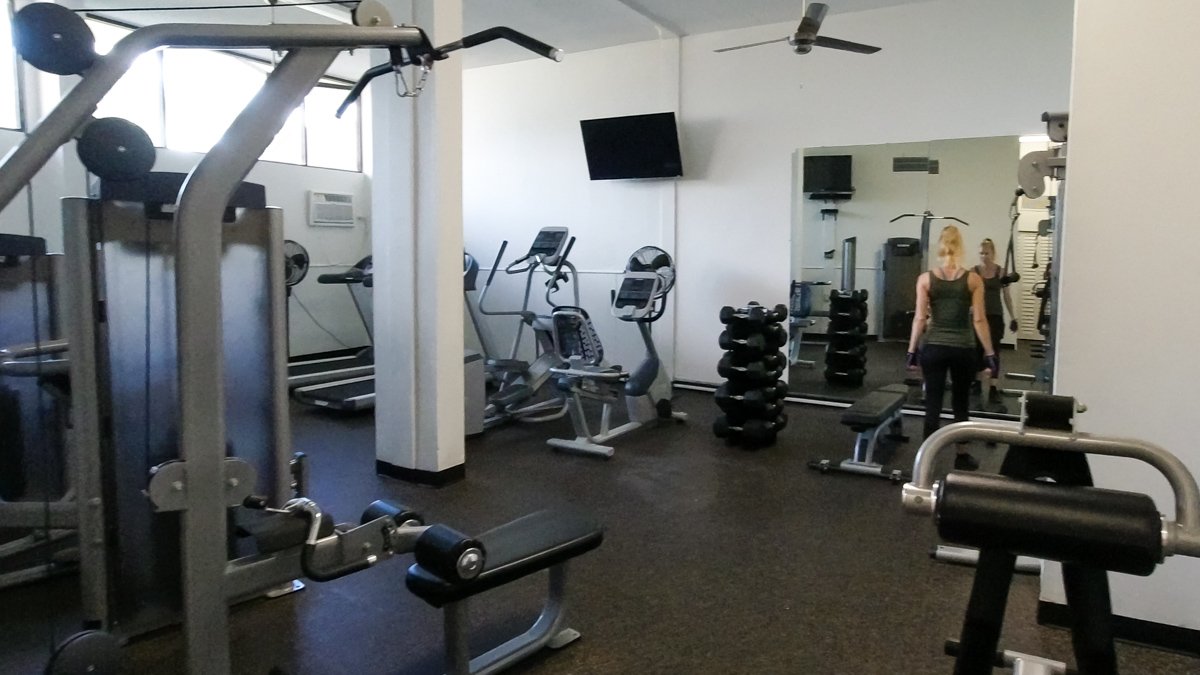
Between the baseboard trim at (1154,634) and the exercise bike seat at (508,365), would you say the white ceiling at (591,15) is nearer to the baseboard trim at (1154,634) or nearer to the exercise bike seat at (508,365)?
the exercise bike seat at (508,365)

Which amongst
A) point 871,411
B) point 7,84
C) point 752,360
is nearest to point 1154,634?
point 871,411

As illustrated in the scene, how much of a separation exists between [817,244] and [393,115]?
157 inches

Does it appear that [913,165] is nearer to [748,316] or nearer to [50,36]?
[748,316]

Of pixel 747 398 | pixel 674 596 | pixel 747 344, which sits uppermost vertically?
pixel 747 344

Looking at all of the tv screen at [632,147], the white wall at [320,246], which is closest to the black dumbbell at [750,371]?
the tv screen at [632,147]

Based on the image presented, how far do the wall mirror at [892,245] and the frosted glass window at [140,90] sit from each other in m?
5.80

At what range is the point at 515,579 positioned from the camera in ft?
7.63

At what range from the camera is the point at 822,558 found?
3389 millimetres

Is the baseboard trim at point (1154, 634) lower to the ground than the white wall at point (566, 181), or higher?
lower

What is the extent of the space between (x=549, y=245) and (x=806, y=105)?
245cm

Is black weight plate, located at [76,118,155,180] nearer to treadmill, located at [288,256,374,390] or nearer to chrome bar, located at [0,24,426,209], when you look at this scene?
chrome bar, located at [0,24,426,209]

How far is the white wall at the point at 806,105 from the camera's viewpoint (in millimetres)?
5812

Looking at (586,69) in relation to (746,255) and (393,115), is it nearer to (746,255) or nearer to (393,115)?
(746,255)

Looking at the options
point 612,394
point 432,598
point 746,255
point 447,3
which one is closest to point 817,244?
point 746,255
